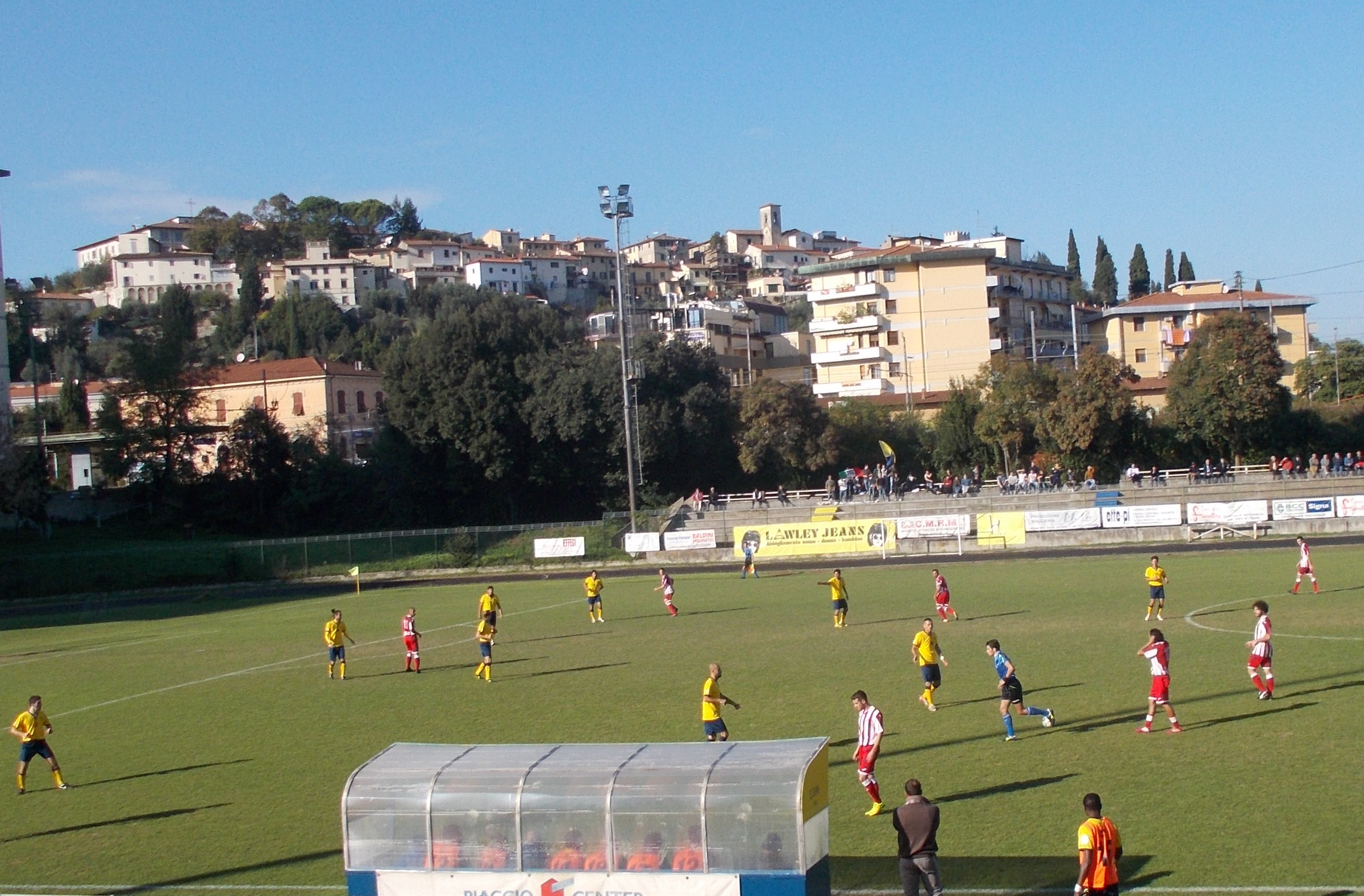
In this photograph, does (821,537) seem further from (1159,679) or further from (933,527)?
(1159,679)

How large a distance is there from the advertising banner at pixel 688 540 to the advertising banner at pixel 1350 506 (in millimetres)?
25928

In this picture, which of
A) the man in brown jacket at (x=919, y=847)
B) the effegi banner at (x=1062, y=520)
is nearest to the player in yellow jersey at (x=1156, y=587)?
the man in brown jacket at (x=919, y=847)

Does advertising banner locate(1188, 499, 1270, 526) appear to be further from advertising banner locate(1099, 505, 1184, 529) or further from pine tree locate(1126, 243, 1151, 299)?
pine tree locate(1126, 243, 1151, 299)

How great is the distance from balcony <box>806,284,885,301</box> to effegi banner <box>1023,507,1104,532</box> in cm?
4410

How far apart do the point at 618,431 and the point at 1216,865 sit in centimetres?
5736

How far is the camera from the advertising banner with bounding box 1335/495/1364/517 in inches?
1822

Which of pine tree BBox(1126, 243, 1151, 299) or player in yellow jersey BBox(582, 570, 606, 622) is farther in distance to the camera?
pine tree BBox(1126, 243, 1151, 299)

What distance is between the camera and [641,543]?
Result: 187ft

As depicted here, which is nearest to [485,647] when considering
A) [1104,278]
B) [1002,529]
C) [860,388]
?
[1002,529]

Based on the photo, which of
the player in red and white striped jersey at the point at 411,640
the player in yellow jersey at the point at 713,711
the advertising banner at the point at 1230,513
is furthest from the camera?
the advertising banner at the point at 1230,513

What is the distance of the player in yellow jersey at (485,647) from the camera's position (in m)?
25.8

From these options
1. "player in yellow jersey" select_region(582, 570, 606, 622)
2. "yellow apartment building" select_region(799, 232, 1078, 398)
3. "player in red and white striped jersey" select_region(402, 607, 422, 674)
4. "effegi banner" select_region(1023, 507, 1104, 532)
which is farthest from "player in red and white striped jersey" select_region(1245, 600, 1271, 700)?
"yellow apartment building" select_region(799, 232, 1078, 398)

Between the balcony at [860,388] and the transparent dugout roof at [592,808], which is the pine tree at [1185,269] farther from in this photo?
A: the transparent dugout roof at [592,808]

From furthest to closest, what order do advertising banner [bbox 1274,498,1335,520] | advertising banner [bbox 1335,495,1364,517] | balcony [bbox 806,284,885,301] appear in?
1. balcony [bbox 806,284,885,301]
2. advertising banner [bbox 1274,498,1335,520]
3. advertising banner [bbox 1335,495,1364,517]
